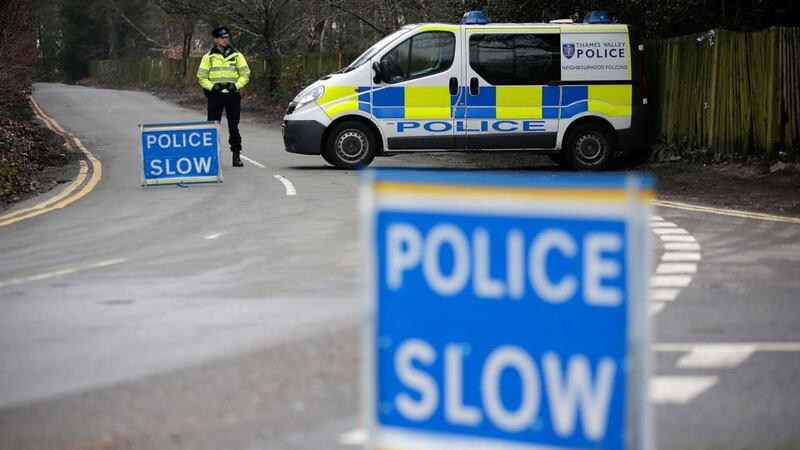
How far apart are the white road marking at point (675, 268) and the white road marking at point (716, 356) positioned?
2637 mm

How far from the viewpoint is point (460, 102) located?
18891mm

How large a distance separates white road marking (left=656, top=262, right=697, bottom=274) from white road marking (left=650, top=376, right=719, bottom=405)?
338cm

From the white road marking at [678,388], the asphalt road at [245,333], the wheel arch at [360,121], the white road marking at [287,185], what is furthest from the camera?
the wheel arch at [360,121]

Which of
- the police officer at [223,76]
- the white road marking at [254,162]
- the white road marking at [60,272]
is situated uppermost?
the police officer at [223,76]

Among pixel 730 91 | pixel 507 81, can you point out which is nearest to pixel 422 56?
pixel 507 81

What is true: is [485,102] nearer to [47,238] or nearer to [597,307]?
[47,238]

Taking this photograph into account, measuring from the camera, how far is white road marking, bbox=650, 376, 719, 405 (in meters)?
5.75

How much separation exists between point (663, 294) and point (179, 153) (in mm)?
9953

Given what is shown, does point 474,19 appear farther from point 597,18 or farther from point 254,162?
point 254,162

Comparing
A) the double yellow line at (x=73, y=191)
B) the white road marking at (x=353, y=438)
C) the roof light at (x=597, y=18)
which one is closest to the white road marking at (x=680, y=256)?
the white road marking at (x=353, y=438)

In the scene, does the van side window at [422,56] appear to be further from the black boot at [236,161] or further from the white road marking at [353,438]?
the white road marking at [353,438]

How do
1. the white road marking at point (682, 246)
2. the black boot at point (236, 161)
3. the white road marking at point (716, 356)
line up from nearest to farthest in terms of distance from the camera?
the white road marking at point (716, 356), the white road marking at point (682, 246), the black boot at point (236, 161)

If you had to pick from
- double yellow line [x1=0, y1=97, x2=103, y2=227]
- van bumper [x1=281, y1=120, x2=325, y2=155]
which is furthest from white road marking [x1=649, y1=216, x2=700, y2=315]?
van bumper [x1=281, y1=120, x2=325, y2=155]

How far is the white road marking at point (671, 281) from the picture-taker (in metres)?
8.88
